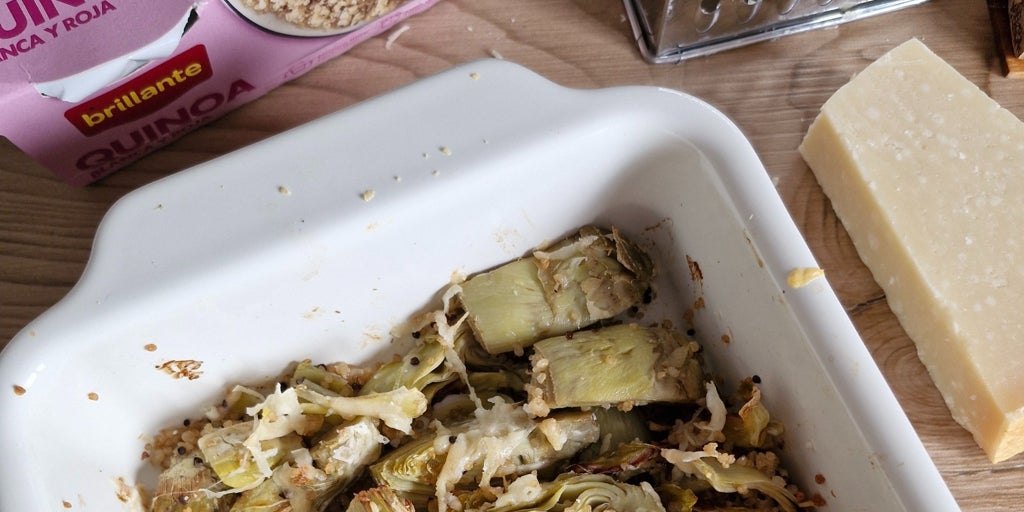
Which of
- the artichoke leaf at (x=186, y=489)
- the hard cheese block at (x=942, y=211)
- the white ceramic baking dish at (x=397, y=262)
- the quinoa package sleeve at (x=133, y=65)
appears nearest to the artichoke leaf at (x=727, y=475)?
the white ceramic baking dish at (x=397, y=262)

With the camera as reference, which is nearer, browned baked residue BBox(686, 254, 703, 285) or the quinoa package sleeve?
the quinoa package sleeve

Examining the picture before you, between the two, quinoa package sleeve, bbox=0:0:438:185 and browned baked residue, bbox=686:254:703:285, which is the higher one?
quinoa package sleeve, bbox=0:0:438:185

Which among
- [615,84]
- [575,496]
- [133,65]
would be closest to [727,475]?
[575,496]

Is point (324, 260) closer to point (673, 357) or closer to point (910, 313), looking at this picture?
point (673, 357)

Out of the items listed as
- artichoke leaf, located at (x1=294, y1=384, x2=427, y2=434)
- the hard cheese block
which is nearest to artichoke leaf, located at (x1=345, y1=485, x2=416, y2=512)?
artichoke leaf, located at (x1=294, y1=384, x2=427, y2=434)

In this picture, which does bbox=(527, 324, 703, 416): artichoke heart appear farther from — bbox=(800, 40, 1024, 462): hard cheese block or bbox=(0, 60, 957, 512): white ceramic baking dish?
bbox=(800, 40, 1024, 462): hard cheese block

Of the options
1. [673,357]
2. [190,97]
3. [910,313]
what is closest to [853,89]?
[910,313]

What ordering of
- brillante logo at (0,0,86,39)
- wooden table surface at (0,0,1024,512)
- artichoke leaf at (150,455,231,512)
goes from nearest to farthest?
brillante logo at (0,0,86,39), artichoke leaf at (150,455,231,512), wooden table surface at (0,0,1024,512)
